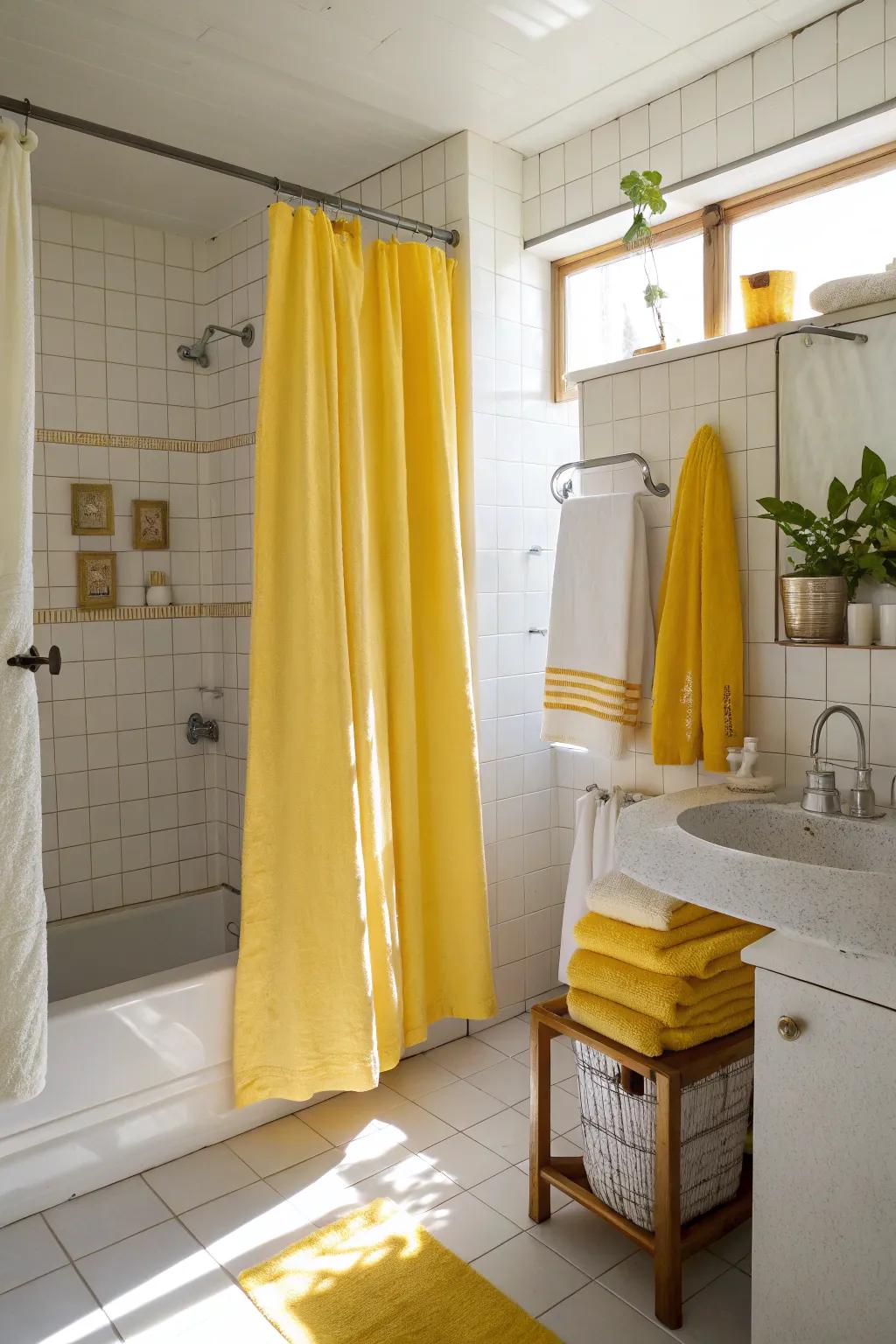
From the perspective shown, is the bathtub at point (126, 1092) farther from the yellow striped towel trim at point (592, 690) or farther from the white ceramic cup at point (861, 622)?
the white ceramic cup at point (861, 622)

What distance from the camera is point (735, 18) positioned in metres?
2.11

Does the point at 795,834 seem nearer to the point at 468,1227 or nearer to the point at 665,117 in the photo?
the point at 468,1227

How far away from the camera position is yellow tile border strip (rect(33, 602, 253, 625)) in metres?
3.09

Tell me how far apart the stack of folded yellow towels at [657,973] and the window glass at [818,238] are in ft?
4.47

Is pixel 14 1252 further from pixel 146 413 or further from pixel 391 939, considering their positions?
pixel 146 413

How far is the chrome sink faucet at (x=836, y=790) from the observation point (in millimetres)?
1859

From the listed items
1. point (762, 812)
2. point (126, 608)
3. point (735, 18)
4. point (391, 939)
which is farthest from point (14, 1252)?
point (735, 18)

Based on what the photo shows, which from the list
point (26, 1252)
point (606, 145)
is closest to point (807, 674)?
point (606, 145)

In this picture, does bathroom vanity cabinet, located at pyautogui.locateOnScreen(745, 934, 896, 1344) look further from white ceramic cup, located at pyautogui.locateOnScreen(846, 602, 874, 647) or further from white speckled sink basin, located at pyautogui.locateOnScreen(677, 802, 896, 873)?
white ceramic cup, located at pyautogui.locateOnScreen(846, 602, 874, 647)

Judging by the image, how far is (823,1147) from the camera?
1439 millimetres

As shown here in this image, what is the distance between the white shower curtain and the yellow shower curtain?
481 millimetres

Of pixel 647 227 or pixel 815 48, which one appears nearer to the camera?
pixel 815 48

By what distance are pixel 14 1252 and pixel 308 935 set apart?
81cm

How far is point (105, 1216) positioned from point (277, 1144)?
0.41 m
